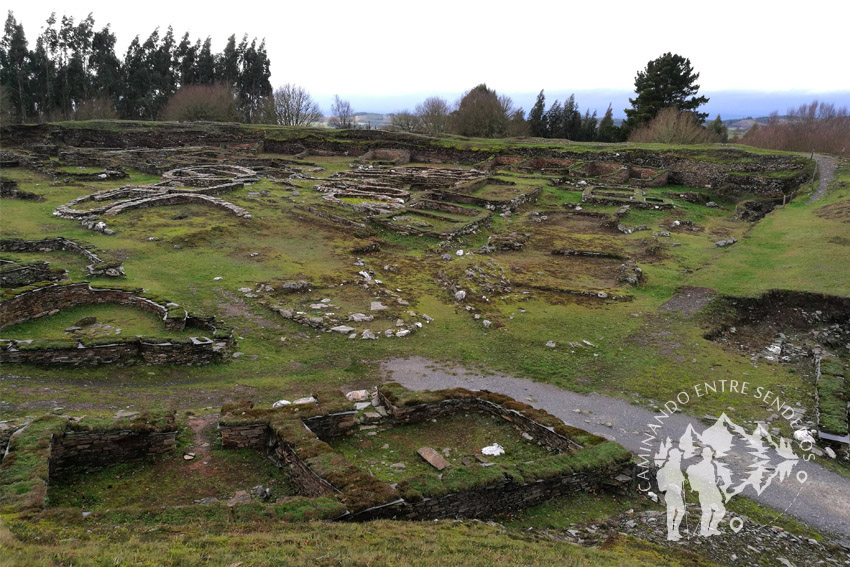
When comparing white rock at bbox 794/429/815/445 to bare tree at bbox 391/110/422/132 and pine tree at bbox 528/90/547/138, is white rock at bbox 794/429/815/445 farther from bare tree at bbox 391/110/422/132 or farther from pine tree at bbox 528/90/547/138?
pine tree at bbox 528/90/547/138

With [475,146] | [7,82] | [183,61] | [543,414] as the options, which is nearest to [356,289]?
[543,414]

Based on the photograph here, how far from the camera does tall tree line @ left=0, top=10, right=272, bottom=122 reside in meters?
53.4

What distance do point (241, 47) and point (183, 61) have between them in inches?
320

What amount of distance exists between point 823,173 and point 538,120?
4064cm

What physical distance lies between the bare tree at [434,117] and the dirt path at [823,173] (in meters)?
36.2

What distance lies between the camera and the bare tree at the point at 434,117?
5916cm

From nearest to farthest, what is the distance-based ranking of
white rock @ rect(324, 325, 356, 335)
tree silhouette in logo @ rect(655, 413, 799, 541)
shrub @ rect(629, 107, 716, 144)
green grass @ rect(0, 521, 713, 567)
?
green grass @ rect(0, 521, 713, 567) → tree silhouette in logo @ rect(655, 413, 799, 541) → white rock @ rect(324, 325, 356, 335) → shrub @ rect(629, 107, 716, 144)

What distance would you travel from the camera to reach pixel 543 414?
870cm

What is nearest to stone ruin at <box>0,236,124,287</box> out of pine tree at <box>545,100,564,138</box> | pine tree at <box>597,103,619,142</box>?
pine tree at <box>597,103,619,142</box>

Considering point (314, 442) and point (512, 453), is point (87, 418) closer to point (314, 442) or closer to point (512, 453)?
point (314, 442)

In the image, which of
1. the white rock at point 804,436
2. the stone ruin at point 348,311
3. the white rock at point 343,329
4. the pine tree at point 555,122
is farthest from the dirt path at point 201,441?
the pine tree at point 555,122

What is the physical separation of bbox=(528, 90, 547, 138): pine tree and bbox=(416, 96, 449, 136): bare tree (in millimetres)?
12615

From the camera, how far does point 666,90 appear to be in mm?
53031

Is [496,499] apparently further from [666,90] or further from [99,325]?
[666,90]
